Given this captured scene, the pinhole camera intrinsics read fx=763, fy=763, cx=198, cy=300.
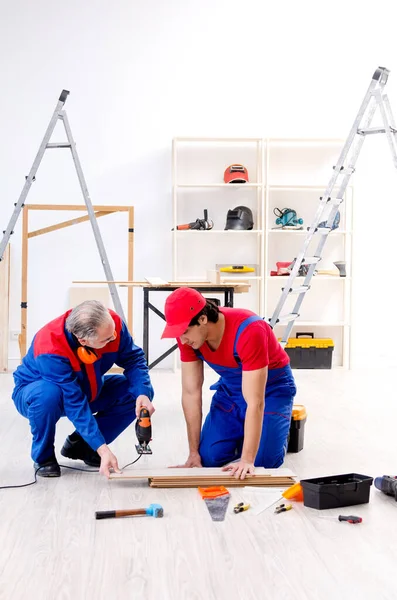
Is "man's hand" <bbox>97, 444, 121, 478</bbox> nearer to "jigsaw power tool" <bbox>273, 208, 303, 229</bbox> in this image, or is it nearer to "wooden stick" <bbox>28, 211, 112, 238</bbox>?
"wooden stick" <bbox>28, 211, 112, 238</bbox>

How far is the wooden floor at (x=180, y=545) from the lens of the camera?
2.11 metres

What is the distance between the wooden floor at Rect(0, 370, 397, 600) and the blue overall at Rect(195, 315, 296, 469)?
203 millimetres

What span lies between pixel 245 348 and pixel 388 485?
30.0 inches

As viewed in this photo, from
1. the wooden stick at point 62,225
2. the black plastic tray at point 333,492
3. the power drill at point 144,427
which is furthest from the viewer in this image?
the wooden stick at point 62,225

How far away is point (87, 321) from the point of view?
293cm

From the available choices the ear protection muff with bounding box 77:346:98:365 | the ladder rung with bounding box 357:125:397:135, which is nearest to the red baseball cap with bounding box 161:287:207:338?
the ear protection muff with bounding box 77:346:98:365

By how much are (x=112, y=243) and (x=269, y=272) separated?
4.93ft

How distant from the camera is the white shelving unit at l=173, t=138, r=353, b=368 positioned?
7.09 meters

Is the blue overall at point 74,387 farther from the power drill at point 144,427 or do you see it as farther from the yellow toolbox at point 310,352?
the yellow toolbox at point 310,352

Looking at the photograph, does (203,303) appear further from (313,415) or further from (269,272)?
(269,272)

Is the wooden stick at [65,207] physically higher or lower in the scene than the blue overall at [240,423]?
higher

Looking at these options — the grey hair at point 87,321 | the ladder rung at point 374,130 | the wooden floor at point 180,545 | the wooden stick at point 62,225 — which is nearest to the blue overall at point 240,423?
the wooden floor at point 180,545

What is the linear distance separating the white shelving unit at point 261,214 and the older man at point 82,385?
369cm

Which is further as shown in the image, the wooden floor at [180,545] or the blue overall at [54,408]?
the blue overall at [54,408]
